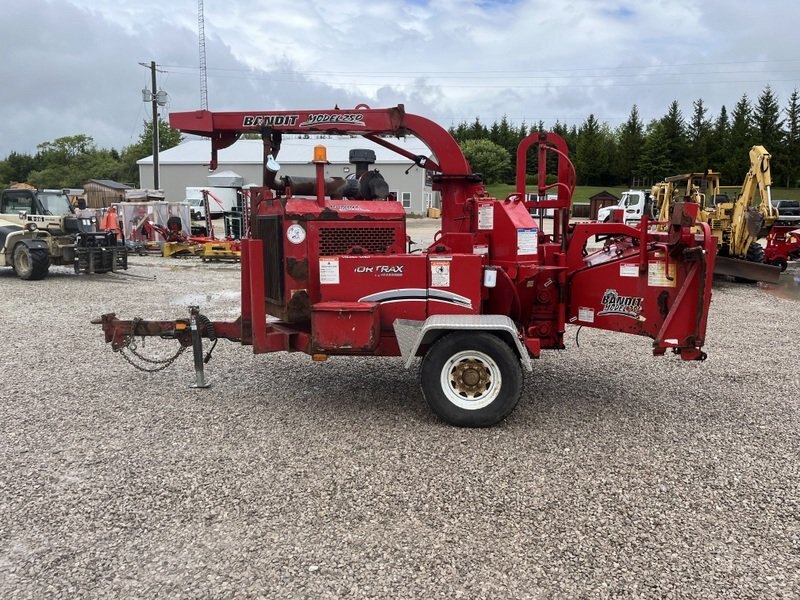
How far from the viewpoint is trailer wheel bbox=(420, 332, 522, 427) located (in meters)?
5.27

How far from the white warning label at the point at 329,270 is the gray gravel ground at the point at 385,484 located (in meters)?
1.22

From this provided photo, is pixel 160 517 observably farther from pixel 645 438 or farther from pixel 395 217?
pixel 645 438

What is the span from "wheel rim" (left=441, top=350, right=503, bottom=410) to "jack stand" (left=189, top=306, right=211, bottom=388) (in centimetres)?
248

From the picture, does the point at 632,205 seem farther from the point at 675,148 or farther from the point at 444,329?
the point at 675,148

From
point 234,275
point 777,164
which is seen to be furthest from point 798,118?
point 234,275

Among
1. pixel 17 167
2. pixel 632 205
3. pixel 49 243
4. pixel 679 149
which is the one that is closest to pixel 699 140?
pixel 679 149

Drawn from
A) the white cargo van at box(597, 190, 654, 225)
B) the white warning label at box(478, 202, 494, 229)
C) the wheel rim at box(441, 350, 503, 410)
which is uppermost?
the white cargo van at box(597, 190, 654, 225)

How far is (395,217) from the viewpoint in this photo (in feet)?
18.8

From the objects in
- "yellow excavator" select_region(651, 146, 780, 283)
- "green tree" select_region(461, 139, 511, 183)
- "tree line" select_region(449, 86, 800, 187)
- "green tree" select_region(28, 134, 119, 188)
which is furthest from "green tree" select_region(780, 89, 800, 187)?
"green tree" select_region(28, 134, 119, 188)

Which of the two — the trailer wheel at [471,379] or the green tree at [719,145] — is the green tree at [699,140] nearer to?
the green tree at [719,145]

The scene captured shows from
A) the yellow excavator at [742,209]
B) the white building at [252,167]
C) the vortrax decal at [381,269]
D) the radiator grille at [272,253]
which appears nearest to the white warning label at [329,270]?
the vortrax decal at [381,269]

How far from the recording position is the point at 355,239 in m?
5.70

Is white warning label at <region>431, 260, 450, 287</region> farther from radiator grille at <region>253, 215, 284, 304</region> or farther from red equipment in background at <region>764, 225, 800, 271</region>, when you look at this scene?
red equipment in background at <region>764, 225, 800, 271</region>

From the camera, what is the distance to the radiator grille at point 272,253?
5723mm
